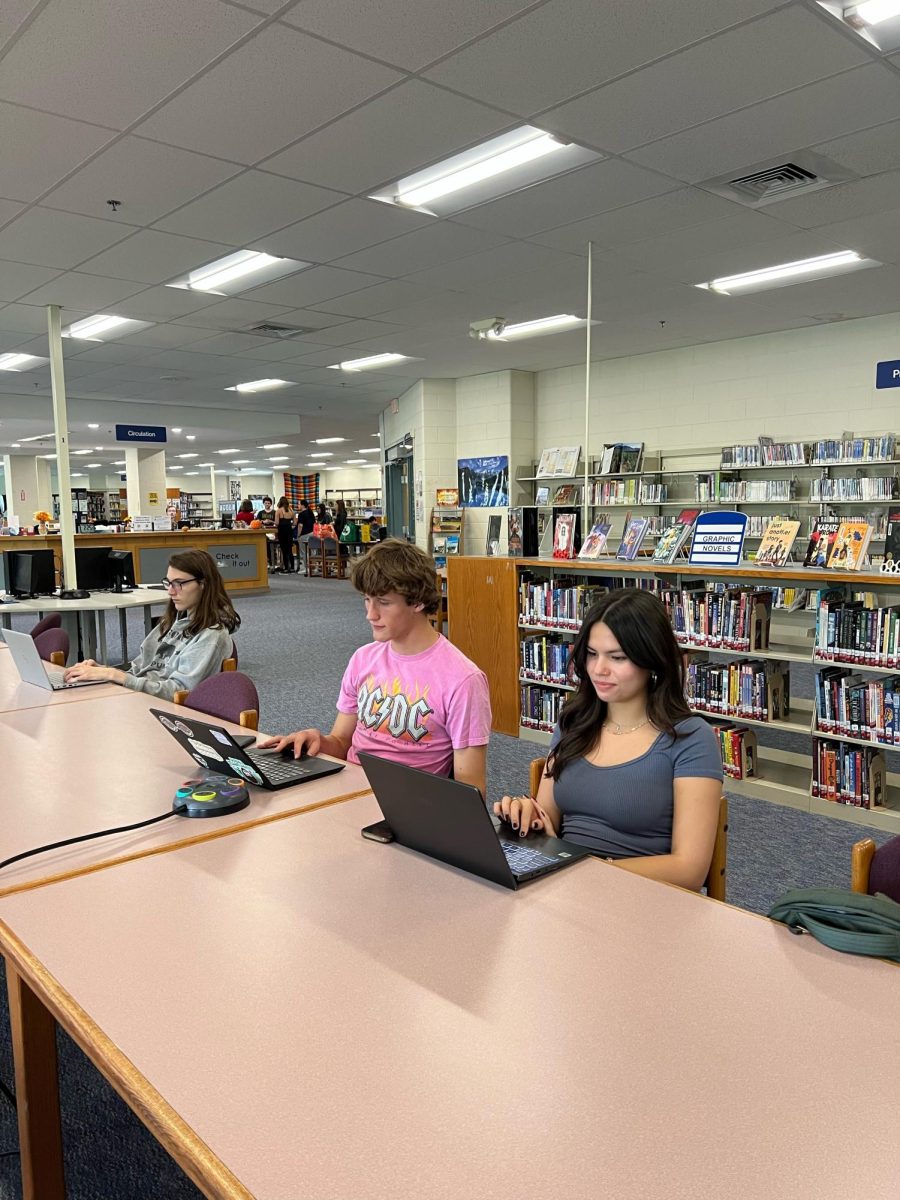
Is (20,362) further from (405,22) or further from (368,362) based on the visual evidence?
(405,22)

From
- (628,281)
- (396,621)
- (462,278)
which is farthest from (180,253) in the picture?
(396,621)

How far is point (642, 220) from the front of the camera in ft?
15.5

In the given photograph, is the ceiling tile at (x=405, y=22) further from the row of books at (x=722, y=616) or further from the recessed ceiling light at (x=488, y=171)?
the row of books at (x=722, y=616)

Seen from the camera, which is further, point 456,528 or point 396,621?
point 456,528

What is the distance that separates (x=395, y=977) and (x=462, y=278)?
5454 millimetres

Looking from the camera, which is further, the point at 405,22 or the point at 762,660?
the point at 762,660

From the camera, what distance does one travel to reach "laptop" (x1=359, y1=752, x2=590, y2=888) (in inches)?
53.7

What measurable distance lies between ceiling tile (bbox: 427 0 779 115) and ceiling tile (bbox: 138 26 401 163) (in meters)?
0.35

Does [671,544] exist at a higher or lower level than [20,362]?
lower

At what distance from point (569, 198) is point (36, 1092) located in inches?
172

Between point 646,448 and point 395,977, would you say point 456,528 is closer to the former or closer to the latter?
point 646,448

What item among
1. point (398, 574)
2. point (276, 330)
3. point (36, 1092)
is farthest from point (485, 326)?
point (36, 1092)

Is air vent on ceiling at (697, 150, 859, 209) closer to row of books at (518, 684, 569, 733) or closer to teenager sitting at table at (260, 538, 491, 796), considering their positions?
row of books at (518, 684, 569, 733)

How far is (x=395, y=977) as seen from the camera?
3.82 ft
